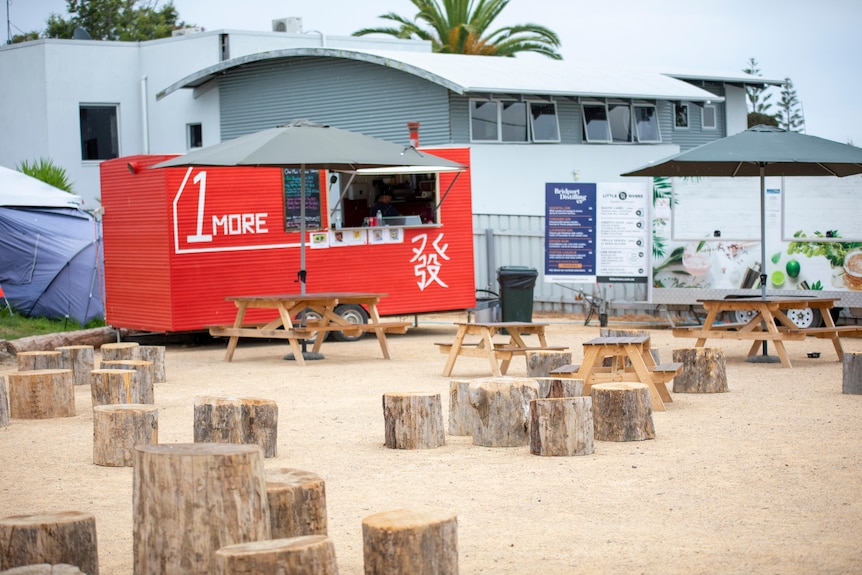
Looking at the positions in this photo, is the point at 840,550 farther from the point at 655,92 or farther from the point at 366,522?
the point at 655,92

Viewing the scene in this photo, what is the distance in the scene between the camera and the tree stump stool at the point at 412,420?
25.5ft

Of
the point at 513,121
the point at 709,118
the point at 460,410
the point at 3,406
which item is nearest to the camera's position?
the point at 460,410

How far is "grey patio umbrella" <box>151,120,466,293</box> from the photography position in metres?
12.5

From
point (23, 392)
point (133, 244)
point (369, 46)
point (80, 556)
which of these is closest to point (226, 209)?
point (133, 244)

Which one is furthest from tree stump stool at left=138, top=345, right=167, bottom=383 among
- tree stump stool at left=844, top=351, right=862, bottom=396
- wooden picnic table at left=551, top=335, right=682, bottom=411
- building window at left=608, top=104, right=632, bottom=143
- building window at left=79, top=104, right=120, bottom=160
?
building window at left=79, top=104, right=120, bottom=160

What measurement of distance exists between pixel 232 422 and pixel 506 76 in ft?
64.0

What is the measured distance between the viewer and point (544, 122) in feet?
86.7

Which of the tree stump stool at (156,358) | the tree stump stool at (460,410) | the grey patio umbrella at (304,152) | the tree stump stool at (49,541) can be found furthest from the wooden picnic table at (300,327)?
the tree stump stool at (49,541)

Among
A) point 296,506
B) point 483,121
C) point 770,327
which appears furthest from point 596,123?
point 296,506

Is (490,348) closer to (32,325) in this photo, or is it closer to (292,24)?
(32,325)

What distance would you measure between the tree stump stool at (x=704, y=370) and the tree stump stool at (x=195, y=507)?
259 inches

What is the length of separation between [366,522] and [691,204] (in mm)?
13704

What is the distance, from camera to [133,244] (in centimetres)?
1570

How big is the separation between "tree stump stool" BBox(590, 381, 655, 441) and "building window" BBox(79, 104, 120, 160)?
23.3 m
